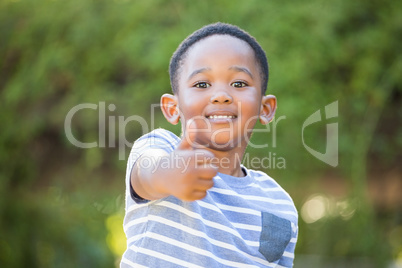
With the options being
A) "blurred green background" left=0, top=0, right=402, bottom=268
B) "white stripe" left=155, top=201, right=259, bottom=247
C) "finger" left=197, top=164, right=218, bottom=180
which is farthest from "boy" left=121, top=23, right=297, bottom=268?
"blurred green background" left=0, top=0, right=402, bottom=268

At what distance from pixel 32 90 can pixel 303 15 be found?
64.0 inches

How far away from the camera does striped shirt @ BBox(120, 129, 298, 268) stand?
4.21 ft

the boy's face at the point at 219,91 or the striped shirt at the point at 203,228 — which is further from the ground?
the boy's face at the point at 219,91

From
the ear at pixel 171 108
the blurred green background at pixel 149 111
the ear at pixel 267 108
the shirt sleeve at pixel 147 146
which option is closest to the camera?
the shirt sleeve at pixel 147 146

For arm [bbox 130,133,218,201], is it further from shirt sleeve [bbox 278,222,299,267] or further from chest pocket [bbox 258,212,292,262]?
shirt sleeve [bbox 278,222,299,267]

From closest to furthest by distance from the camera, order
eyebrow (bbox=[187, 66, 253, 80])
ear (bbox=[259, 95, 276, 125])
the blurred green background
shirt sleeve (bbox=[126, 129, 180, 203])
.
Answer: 1. shirt sleeve (bbox=[126, 129, 180, 203])
2. eyebrow (bbox=[187, 66, 253, 80])
3. ear (bbox=[259, 95, 276, 125])
4. the blurred green background

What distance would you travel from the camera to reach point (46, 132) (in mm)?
3670

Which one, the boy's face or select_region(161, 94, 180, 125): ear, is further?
select_region(161, 94, 180, 125): ear

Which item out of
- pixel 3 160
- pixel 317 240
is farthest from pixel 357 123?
pixel 3 160

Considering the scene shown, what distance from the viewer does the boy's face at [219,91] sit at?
135 cm

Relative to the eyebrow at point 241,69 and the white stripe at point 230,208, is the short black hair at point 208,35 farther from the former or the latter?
the white stripe at point 230,208

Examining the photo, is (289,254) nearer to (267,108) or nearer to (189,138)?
(267,108)

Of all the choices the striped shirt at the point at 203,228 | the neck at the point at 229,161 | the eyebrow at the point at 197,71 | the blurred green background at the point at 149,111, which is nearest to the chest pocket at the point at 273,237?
the striped shirt at the point at 203,228

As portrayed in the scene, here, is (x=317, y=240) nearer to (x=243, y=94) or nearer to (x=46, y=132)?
(x=46, y=132)
